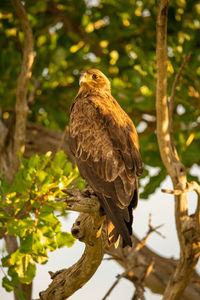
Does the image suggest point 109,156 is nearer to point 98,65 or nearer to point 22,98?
point 22,98

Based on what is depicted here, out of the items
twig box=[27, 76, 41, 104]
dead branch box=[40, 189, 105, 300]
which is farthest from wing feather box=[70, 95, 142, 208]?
twig box=[27, 76, 41, 104]

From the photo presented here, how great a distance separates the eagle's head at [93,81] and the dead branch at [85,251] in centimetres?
193

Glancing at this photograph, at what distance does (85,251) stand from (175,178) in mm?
1411

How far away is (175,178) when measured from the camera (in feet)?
18.6

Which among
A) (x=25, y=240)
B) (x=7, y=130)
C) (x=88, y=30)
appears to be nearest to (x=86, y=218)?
(x=25, y=240)

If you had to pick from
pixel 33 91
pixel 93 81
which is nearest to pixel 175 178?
pixel 93 81

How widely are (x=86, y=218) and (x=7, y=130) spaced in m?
4.04

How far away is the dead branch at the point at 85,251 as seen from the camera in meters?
4.48

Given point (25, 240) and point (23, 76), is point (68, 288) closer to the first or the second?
point (25, 240)

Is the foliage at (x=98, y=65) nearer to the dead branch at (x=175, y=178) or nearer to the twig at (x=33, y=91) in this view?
the twig at (x=33, y=91)

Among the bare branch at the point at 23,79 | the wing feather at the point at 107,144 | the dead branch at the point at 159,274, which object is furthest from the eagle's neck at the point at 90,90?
the dead branch at the point at 159,274

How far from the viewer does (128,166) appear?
479 cm

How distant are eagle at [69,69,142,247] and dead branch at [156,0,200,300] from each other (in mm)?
600

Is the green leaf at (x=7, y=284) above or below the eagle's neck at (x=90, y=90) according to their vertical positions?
below
